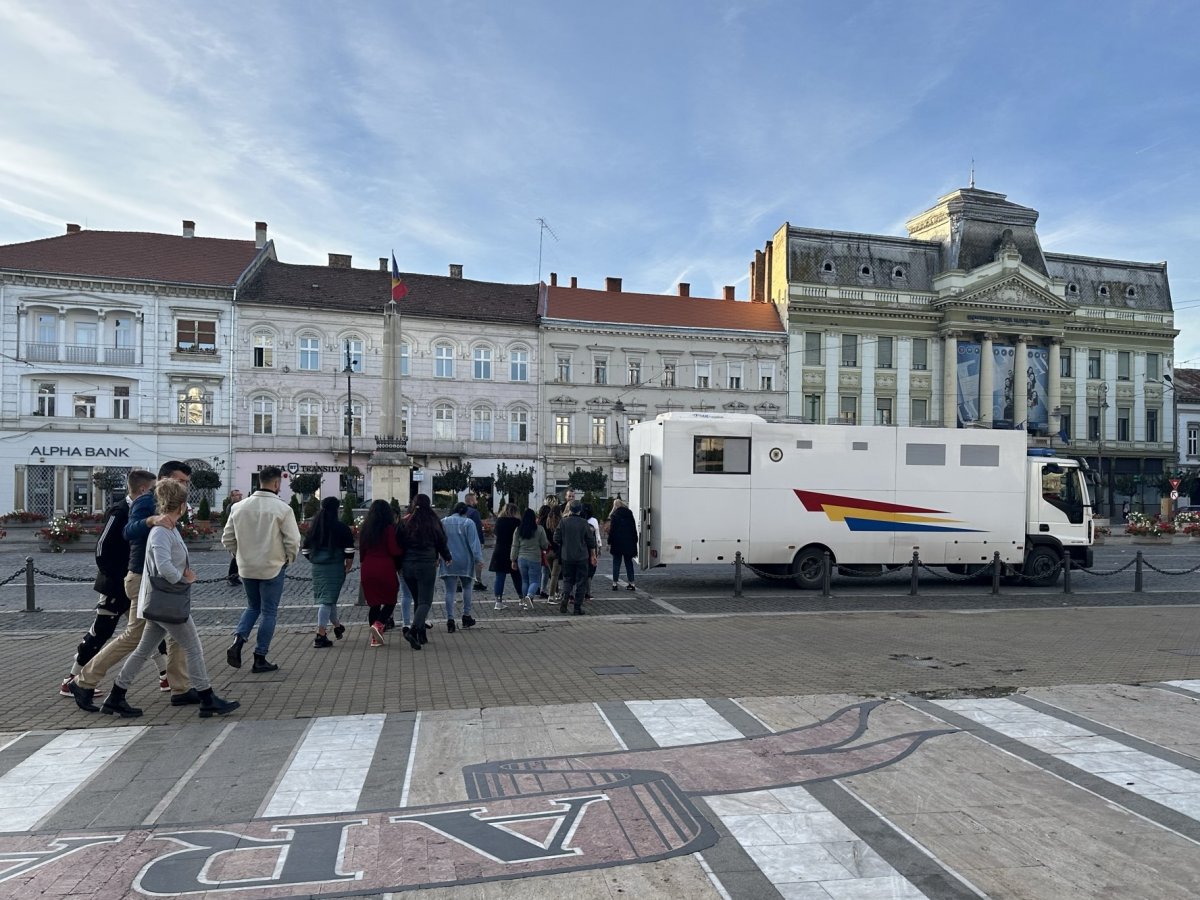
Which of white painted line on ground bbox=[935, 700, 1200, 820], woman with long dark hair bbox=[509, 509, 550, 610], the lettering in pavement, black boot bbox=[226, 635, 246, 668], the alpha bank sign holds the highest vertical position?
the alpha bank sign

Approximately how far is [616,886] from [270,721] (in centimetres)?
409

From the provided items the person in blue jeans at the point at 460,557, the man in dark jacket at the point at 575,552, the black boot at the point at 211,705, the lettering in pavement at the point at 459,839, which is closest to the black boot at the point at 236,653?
the black boot at the point at 211,705

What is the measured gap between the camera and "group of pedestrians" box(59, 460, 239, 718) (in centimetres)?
705

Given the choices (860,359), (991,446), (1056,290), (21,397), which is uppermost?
(1056,290)

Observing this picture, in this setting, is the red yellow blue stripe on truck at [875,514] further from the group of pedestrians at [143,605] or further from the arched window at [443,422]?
the arched window at [443,422]

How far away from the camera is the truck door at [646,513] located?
56.8 feet

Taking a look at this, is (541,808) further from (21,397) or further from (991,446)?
(21,397)

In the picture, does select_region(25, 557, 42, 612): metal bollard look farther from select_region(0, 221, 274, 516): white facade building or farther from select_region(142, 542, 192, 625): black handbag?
select_region(0, 221, 274, 516): white facade building

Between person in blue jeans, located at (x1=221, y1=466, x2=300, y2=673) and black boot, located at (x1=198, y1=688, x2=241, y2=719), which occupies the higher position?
person in blue jeans, located at (x1=221, y1=466, x2=300, y2=673)

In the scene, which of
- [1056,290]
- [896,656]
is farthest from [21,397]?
[1056,290]

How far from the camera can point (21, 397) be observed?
143 feet

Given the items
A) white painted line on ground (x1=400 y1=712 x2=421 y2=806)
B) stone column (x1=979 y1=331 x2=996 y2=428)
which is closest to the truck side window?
white painted line on ground (x1=400 y1=712 x2=421 y2=806)

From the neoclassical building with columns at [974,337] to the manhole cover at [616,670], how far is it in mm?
44577

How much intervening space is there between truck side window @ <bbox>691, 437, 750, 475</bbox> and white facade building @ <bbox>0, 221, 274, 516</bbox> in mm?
35255
